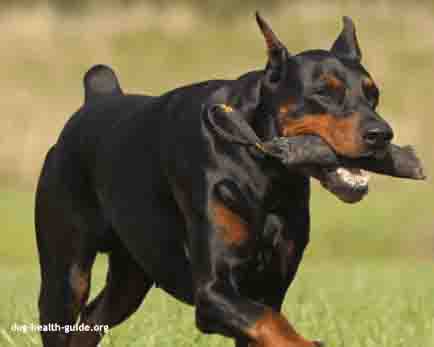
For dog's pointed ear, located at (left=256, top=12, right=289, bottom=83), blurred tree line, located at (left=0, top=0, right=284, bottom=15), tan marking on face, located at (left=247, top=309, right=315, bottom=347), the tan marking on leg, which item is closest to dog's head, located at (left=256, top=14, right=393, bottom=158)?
dog's pointed ear, located at (left=256, top=12, right=289, bottom=83)

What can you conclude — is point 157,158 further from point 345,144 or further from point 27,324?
point 27,324

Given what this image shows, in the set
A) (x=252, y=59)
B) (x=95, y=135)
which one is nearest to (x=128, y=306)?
(x=95, y=135)

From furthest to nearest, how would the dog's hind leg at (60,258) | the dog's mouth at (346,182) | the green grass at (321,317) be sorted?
the green grass at (321,317) < the dog's hind leg at (60,258) < the dog's mouth at (346,182)

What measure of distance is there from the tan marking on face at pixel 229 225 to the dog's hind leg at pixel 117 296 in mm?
1421

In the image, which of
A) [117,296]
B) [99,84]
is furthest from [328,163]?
[99,84]

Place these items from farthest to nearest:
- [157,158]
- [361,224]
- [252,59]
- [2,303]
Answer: [252,59], [361,224], [2,303], [157,158]

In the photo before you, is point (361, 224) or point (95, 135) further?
point (361, 224)

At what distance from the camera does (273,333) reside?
466cm

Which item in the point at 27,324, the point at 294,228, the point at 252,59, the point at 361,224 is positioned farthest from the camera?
the point at 252,59

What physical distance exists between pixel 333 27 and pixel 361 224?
34.3 ft

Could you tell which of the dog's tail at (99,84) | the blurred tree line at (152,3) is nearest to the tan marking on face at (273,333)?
the dog's tail at (99,84)

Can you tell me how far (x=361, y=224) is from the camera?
74.0 feet

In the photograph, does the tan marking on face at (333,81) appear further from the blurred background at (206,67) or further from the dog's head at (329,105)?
the blurred background at (206,67)

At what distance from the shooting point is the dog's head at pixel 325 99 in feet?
15.7
